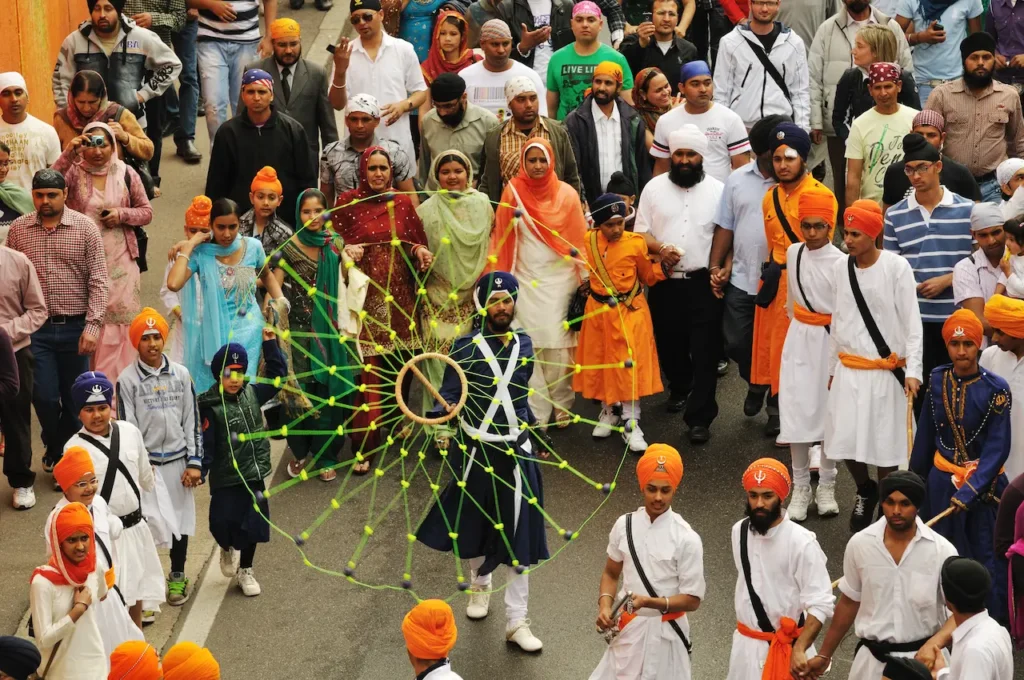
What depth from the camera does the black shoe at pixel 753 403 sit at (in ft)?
42.2

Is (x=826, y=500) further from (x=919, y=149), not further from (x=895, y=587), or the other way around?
(x=895, y=587)

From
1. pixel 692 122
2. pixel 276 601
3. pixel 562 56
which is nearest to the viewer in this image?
pixel 276 601

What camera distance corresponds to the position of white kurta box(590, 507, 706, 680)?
8875 mm

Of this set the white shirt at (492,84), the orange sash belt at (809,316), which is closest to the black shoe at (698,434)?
the orange sash belt at (809,316)

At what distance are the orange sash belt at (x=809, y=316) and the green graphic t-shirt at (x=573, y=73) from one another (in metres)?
3.32

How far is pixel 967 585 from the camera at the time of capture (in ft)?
26.1

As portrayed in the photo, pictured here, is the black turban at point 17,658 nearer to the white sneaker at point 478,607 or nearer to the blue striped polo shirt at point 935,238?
the white sneaker at point 478,607

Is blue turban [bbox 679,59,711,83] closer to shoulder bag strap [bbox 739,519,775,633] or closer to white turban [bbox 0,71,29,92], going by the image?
white turban [bbox 0,71,29,92]

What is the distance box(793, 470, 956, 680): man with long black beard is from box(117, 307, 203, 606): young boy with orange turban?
3.97m

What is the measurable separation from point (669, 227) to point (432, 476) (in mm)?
2445

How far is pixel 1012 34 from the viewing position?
15.0 meters

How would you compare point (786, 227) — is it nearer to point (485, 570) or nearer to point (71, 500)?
point (485, 570)

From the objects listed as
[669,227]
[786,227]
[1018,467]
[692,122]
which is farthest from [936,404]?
[692,122]

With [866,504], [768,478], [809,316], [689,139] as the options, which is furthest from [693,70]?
[768,478]
